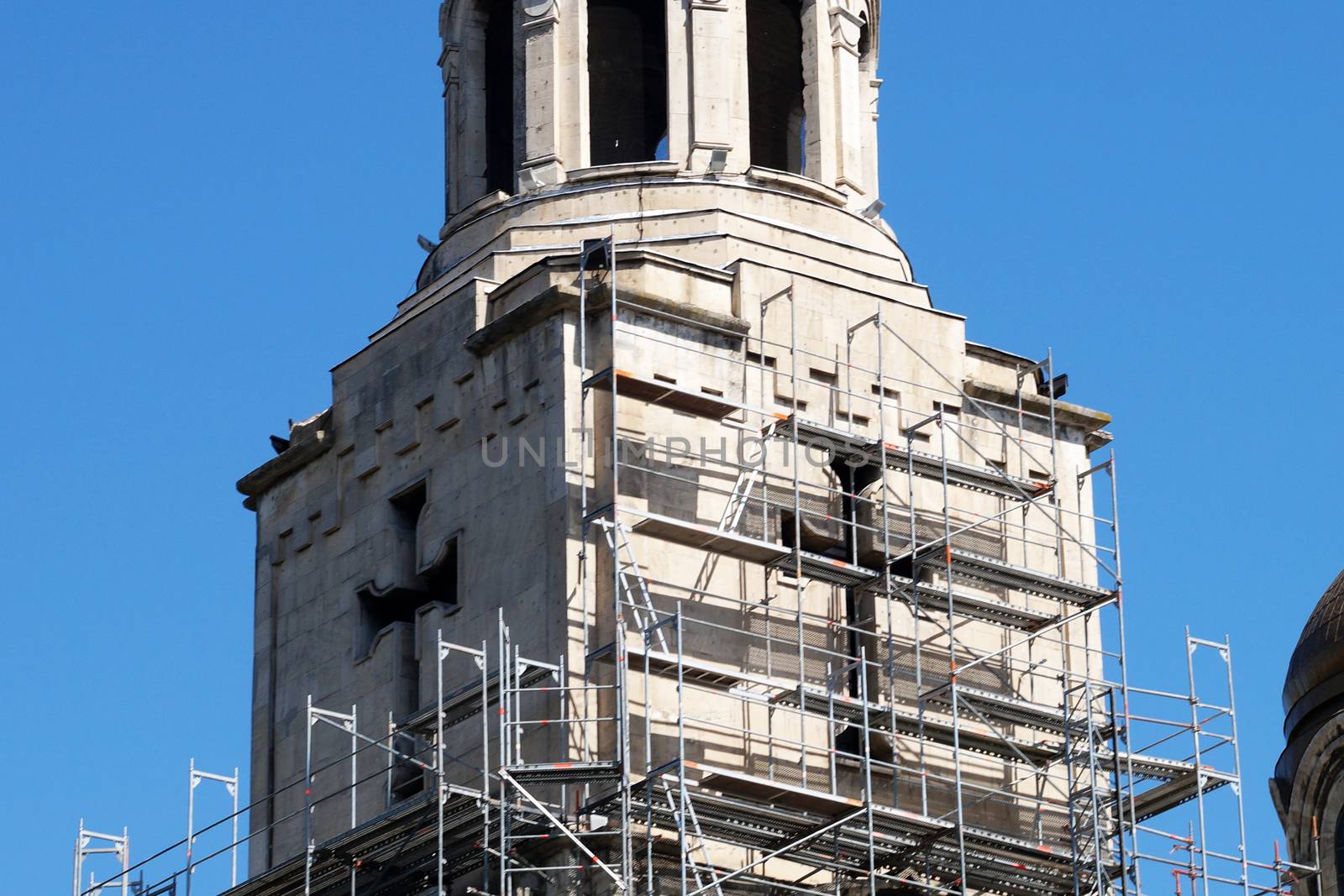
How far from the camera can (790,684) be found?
5109 centimetres

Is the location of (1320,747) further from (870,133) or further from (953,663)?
(953,663)

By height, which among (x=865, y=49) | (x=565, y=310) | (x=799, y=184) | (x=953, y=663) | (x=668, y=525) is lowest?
(x=953, y=663)

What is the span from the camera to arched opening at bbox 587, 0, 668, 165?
5962cm

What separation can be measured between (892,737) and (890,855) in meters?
2.02

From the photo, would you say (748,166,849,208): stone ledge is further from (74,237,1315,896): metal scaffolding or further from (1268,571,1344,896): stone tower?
(1268,571,1344,896): stone tower

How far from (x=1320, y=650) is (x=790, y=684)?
1926cm

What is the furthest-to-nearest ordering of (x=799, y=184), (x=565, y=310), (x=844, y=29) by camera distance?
(x=844, y=29)
(x=799, y=184)
(x=565, y=310)

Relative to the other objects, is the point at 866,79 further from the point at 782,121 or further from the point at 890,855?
the point at 890,855

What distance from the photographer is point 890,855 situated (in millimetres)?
50562

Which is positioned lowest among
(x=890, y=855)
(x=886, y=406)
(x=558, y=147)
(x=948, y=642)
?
(x=890, y=855)

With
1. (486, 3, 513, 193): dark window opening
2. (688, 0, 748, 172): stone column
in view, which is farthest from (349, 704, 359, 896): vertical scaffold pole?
(688, 0, 748, 172): stone column

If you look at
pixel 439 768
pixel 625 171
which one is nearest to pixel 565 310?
pixel 625 171

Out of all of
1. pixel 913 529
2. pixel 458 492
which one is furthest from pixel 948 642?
pixel 458 492

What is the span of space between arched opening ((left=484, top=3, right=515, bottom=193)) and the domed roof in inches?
698
